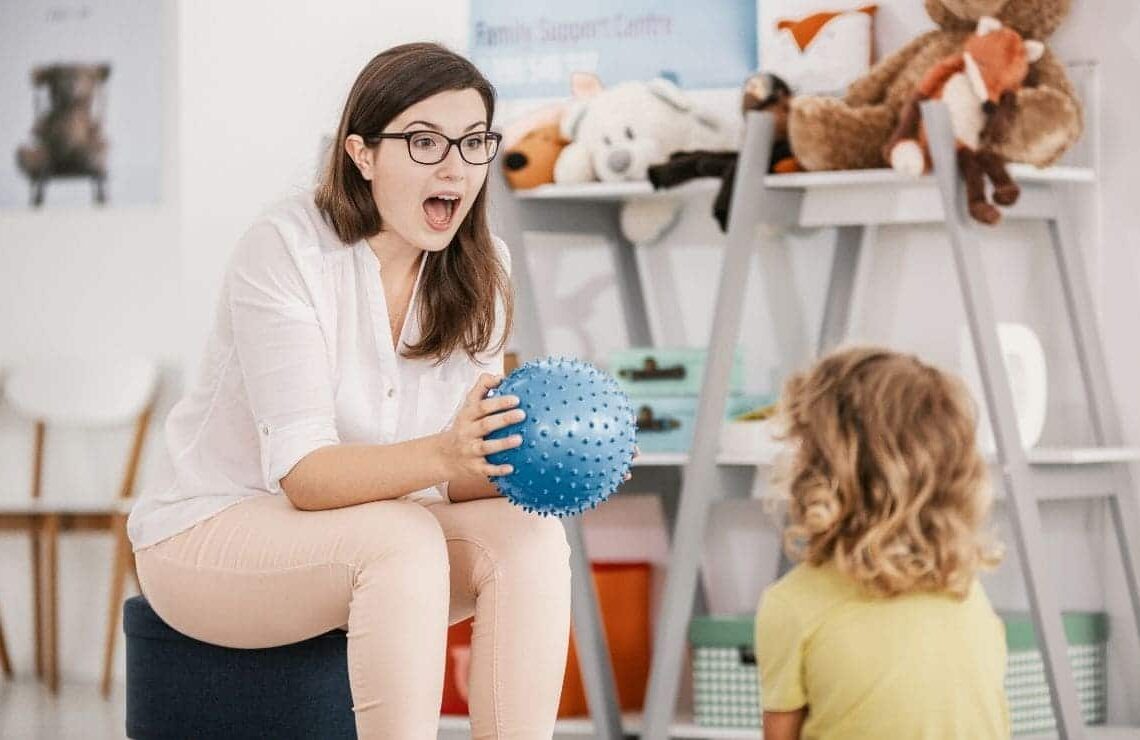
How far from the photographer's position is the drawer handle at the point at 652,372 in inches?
116

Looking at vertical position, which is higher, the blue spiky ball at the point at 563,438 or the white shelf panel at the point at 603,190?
the white shelf panel at the point at 603,190

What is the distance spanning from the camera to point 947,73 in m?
2.66

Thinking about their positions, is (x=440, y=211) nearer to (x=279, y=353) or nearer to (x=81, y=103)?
(x=279, y=353)

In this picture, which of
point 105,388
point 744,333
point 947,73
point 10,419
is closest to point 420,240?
point 947,73

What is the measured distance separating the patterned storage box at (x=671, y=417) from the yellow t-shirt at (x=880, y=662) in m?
1.24

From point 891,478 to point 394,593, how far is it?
522mm

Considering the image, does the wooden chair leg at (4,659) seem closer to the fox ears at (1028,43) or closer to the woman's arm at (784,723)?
the fox ears at (1028,43)

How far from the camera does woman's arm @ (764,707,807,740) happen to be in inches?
67.2

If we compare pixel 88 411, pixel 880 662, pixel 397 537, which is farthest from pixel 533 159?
pixel 88 411

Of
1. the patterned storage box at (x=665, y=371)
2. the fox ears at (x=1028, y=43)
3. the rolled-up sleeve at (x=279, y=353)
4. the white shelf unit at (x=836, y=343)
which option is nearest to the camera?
the rolled-up sleeve at (x=279, y=353)

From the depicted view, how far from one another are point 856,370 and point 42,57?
355cm

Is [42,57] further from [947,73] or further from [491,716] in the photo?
[491,716]

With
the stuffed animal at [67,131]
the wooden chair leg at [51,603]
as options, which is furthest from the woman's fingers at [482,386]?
the stuffed animal at [67,131]

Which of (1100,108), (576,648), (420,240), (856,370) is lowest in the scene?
(576,648)
